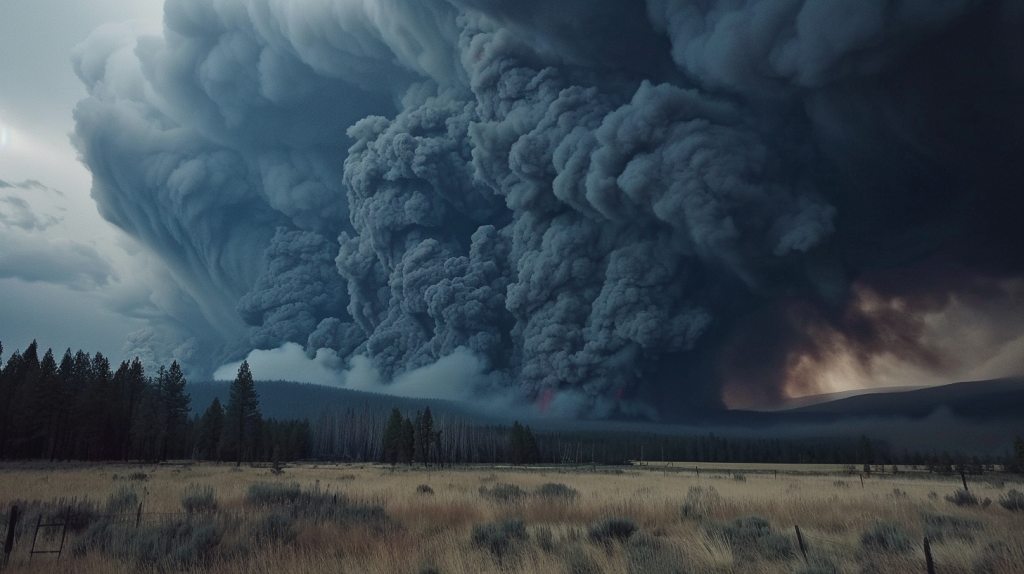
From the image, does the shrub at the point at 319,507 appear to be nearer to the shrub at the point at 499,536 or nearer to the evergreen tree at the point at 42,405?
the shrub at the point at 499,536

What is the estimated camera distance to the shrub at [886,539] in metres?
8.88

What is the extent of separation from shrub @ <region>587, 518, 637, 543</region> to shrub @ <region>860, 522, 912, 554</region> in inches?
148

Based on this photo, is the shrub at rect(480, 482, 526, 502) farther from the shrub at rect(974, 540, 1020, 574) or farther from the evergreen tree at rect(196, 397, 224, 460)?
the evergreen tree at rect(196, 397, 224, 460)

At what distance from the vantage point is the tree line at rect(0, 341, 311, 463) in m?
47.9

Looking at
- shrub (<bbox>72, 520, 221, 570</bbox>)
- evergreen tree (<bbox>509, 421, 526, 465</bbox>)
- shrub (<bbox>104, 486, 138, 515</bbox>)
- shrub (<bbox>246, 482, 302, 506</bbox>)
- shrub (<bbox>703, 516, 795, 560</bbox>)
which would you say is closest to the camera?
shrub (<bbox>72, 520, 221, 570</bbox>)

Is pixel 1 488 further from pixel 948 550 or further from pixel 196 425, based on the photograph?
pixel 196 425

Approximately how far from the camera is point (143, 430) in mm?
51469

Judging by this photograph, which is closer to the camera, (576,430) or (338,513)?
(338,513)

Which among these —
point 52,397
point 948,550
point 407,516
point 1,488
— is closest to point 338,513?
point 407,516

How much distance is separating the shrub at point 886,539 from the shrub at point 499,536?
18.6 ft

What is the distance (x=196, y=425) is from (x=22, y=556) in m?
78.6

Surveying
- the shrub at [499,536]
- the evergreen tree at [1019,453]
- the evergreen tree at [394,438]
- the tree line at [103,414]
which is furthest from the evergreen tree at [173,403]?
the evergreen tree at [1019,453]

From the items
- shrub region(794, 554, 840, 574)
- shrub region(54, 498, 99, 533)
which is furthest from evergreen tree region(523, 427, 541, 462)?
shrub region(794, 554, 840, 574)

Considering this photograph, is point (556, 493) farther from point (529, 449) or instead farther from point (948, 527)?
point (529, 449)
